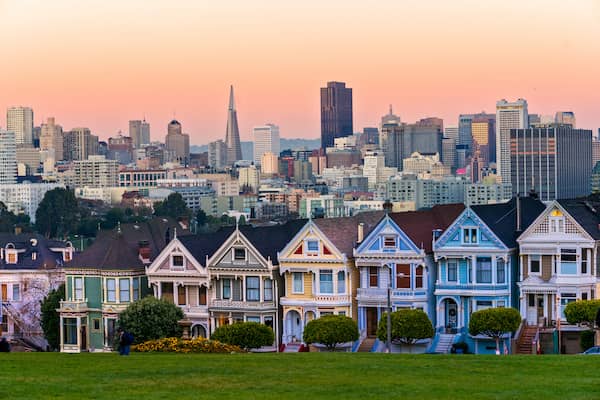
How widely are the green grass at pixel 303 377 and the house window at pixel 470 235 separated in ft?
65.4

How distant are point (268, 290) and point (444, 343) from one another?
23.0ft

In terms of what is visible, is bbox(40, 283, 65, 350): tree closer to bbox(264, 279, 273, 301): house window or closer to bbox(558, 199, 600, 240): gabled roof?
bbox(264, 279, 273, 301): house window

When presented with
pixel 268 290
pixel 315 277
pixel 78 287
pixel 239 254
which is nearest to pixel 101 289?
pixel 78 287

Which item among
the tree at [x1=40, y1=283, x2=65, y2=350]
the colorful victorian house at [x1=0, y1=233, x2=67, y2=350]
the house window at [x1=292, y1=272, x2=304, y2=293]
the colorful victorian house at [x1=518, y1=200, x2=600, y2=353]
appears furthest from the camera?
the colorful victorian house at [x1=0, y1=233, x2=67, y2=350]

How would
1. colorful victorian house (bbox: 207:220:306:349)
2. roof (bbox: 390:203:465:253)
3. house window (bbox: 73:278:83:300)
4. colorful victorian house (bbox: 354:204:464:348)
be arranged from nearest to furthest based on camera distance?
1. colorful victorian house (bbox: 354:204:464:348)
2. roof (bbox: 390:203:465:253)
3. colorful victorian house (bbox: 207:220:306:349)
4. house window (bbox: 73:278:83:300)

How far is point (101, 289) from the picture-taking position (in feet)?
219

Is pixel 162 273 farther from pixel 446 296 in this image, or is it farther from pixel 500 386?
pixel 500 386

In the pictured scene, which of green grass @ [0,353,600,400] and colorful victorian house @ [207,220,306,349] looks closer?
green grass @ [0,353,600,400]

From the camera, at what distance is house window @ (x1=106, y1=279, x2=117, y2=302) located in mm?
66438

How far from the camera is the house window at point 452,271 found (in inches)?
2370

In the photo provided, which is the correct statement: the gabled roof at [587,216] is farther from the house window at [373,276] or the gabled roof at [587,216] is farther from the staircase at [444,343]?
the house window at [373,276]

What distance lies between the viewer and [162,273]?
6488 cm

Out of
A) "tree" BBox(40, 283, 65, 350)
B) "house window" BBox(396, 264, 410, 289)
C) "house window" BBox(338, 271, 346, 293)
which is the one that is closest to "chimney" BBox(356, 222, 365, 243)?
"house window" BBox(338, 271, 346, 293)

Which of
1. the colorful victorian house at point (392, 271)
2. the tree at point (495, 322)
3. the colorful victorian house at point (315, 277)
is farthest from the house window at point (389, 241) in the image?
the tree at point (495, 322)
